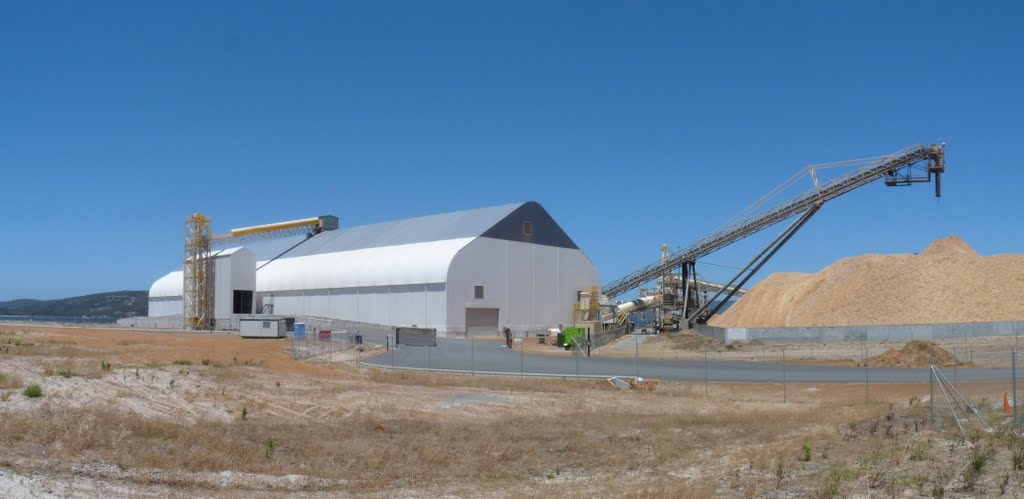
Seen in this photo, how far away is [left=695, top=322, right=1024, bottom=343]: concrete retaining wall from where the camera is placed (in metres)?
48.0

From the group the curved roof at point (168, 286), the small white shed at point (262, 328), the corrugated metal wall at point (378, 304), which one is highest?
the curved roof at point (168, 286)

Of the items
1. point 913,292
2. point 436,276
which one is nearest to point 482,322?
point 436,276

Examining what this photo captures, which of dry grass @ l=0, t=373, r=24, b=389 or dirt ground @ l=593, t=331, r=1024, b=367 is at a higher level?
dry grass @ l=0, t=373, r=24, b=389

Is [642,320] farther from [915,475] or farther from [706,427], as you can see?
[915,475]

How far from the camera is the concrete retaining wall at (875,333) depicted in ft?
157

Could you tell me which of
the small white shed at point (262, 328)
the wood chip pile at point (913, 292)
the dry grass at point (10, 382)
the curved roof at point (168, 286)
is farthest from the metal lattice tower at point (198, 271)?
the dry grass at point (10, 382)

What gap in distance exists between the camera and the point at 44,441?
52.1 feet

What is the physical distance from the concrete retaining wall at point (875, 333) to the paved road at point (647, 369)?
8.72m

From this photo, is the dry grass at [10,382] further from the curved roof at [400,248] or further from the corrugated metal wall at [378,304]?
the curved roof at [400,248]

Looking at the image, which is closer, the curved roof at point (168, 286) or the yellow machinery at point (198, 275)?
the yellow machinery at point (198, 275)

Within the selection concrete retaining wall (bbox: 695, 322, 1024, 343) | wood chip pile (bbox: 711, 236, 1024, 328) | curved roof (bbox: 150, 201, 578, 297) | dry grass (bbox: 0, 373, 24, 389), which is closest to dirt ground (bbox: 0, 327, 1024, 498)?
dry grass (bbox: 0, 373, 24, 389)

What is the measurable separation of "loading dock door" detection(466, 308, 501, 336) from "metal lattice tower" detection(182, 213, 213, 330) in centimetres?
3227


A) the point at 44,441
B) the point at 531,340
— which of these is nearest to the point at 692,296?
the point at 531,340

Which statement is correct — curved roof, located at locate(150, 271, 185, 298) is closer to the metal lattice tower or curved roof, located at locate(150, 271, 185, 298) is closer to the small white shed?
the metal lattice tower
